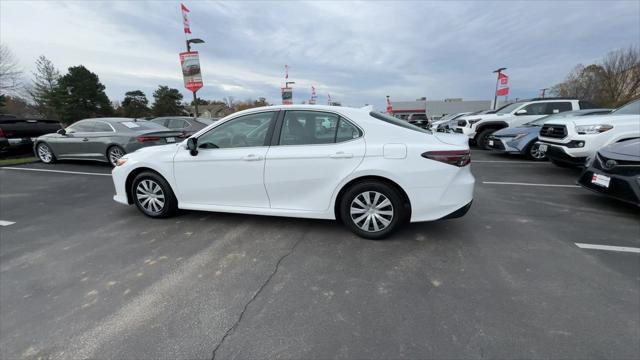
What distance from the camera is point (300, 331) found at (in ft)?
6.63

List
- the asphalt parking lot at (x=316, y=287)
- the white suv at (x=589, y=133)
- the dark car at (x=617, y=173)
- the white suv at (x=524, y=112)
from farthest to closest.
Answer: the white suv at (x=524, y=112)
the white suv at (x=589, y=133)
the dark car at (x=617, y=173)
the asphalt parking lot at (x=316, y=287)

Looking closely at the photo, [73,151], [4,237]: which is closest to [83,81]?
[73,151]

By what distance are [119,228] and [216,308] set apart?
2472 millimetres

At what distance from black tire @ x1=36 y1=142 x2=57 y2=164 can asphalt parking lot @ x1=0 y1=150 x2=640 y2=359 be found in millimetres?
5781

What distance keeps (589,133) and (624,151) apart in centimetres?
195

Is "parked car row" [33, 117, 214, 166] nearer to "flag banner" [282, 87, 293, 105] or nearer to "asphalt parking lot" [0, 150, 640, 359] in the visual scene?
"asphalt parking lot" [0, 150, 640, 359]

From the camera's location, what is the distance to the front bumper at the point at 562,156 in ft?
19.2

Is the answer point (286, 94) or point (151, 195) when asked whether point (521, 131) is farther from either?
point (286, 94)

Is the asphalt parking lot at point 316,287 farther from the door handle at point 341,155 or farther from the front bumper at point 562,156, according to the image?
the front bumper at point 562,156

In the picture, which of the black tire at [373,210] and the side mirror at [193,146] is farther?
the side mirror at [193,146]

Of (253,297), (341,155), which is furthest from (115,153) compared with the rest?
(253,297)

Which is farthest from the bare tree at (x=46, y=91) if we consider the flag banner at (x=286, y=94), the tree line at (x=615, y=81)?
the tree line at (x=615, y=81)

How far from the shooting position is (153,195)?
4.04 m

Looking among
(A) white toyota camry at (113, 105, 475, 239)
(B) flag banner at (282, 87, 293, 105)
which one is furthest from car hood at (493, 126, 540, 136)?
(B) flag banner at (282, 87, 293, 105)
